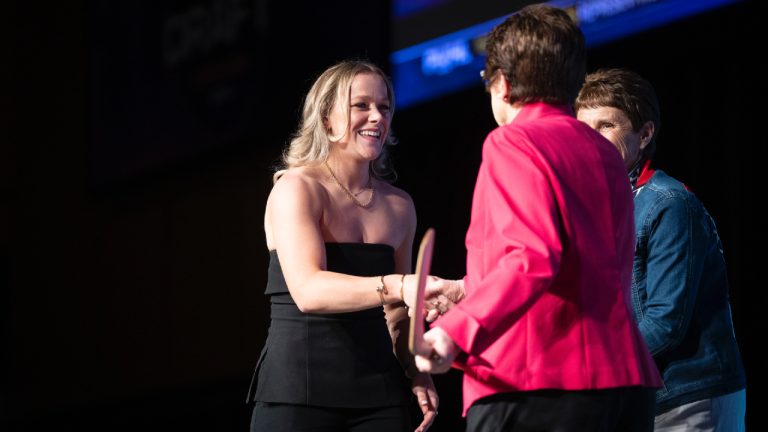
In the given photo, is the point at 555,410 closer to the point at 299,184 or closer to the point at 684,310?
the point at 684,310

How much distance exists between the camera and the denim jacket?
77.7 inches

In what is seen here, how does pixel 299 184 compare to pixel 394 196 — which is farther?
pixel 394 196

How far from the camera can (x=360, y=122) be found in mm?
2232

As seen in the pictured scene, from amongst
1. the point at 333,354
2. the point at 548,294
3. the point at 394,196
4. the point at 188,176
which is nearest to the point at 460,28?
the point at 394,196

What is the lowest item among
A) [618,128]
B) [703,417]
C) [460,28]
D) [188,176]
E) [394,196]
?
[703,417]

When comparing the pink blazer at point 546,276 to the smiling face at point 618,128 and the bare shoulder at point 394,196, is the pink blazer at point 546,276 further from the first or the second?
the bare shoulder at point 394,196

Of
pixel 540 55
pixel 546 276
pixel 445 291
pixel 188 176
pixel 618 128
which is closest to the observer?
pixel 546 276

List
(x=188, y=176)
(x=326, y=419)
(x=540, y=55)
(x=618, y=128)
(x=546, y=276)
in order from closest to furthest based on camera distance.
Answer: (x=546, y=276) → (x=540, y=55) → (x=326, y=419) → (x=618, y=128) → (x=188, y=176)

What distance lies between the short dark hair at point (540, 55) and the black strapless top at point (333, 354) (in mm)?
661

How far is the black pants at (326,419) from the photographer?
2010 mm

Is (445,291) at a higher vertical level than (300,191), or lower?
lower

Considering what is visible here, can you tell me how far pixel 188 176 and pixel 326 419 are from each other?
4.97 meters

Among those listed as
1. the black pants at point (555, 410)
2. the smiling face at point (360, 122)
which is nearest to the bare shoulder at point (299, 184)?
the smiling face at point (360, 122)

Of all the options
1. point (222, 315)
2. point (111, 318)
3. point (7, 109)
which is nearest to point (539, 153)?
point (222, 315)
